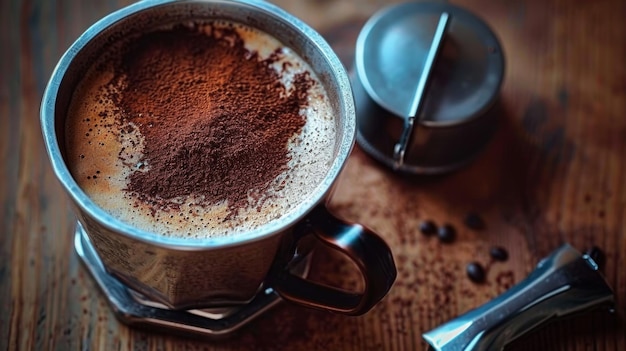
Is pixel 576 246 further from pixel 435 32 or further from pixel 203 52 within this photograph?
pixel 203 52

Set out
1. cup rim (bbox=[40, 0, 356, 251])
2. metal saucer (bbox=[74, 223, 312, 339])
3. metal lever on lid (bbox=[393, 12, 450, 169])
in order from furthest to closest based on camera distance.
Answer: metal lever on lid (bbox=[393, 12, 450, 169]) → metal saucer (bbox=[74, 223, 312, 339]) → cup rim (bbox=[40, 0, 356, 251])

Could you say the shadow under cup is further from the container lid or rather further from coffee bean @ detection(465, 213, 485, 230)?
coffee bean @ detection(465, 213, 485, 230)

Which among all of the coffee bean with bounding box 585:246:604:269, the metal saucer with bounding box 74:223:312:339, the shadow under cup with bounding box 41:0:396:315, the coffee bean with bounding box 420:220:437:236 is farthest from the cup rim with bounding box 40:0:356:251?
the coffee bean with bounding box 585:246:604:269

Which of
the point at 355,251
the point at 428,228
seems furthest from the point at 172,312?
the point at 428,228

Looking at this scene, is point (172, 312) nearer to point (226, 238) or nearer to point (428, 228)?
point (226, 238)

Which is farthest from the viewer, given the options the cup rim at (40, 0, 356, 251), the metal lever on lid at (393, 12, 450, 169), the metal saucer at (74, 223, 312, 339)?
the metal lever on lid at (393, 12, 450, 169)

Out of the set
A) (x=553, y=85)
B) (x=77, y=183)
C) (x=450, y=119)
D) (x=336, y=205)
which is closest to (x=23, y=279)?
(x=77, y=183)
